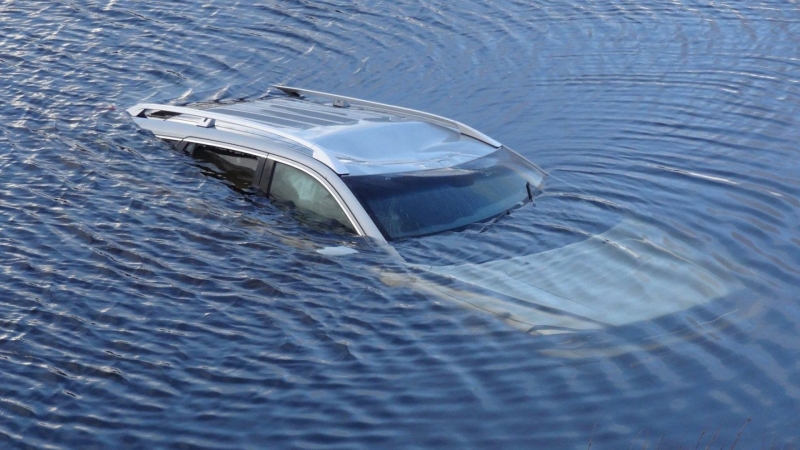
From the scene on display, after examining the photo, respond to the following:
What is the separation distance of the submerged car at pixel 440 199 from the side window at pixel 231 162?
0.01 meters

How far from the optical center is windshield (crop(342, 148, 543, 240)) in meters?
7.29

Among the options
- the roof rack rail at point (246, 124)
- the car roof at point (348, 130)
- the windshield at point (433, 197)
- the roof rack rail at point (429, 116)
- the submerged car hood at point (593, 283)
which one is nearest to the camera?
the submerged car hood at point (593, 283)

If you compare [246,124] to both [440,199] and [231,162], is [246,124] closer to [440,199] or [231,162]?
[231,162]

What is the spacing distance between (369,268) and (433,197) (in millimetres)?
781

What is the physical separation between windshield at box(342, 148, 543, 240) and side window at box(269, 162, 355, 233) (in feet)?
0.71

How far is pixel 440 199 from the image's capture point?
7.50 m

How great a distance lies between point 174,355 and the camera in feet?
20.6

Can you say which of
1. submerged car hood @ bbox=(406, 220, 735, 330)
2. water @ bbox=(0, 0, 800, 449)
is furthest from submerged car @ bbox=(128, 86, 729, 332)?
water @ bbox=(0, 0, 800, 449)

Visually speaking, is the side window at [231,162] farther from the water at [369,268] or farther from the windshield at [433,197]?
the windshield at [433,197]

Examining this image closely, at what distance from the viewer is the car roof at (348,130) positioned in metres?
7.66

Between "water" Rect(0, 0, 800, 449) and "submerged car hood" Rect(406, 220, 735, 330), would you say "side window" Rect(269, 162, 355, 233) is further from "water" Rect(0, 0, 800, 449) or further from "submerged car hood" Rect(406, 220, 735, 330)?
"submerged car hood" Rect(406, 220, 735, 330)

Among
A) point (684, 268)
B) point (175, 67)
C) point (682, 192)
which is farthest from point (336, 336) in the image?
point (175, 67)

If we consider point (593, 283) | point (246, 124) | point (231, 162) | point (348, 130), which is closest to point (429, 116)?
point (348, 130)

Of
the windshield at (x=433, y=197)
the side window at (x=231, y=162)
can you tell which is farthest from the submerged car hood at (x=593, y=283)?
the side window at (x=231, y=162)
